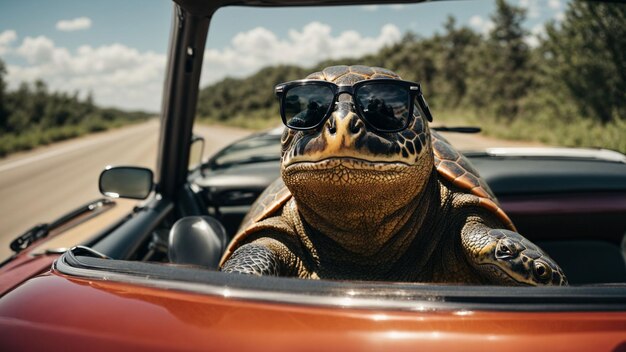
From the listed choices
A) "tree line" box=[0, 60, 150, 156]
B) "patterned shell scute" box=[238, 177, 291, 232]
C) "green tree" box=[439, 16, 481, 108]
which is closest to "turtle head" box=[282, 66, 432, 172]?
"patterned shell scute" box=[238, 177, 291, 232]

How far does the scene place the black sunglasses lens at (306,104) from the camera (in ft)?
4.67

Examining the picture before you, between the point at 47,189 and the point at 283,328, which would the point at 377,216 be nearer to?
the point at 283,328

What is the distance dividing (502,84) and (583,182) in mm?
30510

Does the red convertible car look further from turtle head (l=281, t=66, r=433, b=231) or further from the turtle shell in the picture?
the turtle shell

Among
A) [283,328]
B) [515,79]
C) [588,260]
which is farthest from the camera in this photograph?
[515,79]

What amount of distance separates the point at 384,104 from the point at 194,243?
38.6 inches

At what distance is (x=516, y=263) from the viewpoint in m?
1.39

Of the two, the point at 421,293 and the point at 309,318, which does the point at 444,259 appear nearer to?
the point at 421,293

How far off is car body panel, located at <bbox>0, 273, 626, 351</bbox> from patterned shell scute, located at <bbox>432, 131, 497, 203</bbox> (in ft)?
3.36

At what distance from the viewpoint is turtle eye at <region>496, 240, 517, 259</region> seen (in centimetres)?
140

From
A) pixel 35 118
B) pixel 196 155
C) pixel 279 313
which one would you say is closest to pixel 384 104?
pixel 279 313

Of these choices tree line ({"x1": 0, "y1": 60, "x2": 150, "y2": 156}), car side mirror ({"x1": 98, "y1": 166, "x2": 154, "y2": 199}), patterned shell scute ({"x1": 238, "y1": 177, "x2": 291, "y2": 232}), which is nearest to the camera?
patterned shell scute ({"x1": 238, "y1": 177, "x2": 291, "y2": 232})

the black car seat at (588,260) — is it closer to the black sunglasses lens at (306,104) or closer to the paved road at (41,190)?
the black sunglasses lens at (306,104)

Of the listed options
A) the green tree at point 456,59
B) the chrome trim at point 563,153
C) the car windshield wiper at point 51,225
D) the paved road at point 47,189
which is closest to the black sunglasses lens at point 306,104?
the car windshield wiper at point 51,225
